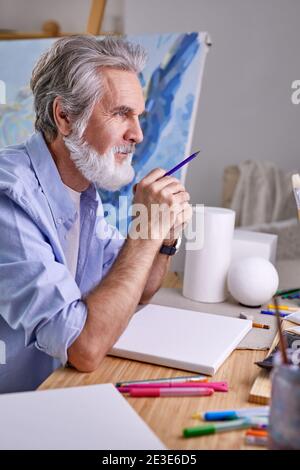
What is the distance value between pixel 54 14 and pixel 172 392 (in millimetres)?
2520

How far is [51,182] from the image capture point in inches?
47.4

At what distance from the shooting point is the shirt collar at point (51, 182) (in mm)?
1198

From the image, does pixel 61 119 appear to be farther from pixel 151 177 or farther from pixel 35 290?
pixel 35 290

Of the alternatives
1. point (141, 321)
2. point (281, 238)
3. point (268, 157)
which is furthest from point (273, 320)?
point (268, 157)

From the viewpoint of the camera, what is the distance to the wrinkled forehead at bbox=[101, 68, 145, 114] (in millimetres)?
1251

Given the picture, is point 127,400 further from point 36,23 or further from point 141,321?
point 36,23

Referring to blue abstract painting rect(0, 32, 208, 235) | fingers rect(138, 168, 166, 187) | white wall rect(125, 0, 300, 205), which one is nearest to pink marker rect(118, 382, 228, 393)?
fingers rect(138, 168, 166, 187)

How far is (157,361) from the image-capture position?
943 mm

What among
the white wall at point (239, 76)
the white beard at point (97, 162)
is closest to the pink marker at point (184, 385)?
the white beard at point (97, 162)

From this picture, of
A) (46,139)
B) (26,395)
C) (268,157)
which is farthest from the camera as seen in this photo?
(268,157)

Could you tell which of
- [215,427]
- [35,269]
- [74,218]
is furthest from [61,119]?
[215,427]

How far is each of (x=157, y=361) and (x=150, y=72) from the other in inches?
45.8

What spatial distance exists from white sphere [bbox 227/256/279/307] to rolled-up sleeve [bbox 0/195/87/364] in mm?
458

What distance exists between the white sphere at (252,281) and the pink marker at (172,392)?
491 mm
